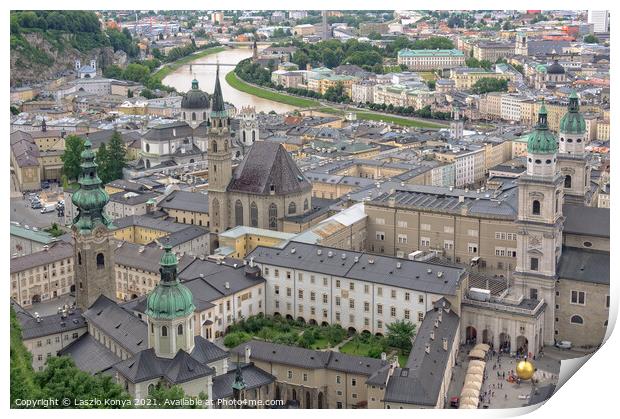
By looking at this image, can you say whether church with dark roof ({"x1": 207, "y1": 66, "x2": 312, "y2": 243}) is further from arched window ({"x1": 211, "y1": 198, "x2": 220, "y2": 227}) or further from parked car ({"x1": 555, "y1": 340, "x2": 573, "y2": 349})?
parked car ({"x1": 555, "y1": 340, "x2": 573, "y2": 349})

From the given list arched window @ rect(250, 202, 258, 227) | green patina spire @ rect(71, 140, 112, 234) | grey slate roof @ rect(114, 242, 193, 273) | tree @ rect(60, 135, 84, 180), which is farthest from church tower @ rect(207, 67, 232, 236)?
tree @ rect(60, 135, 84, 180)

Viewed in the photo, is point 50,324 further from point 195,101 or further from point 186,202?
point 195,101

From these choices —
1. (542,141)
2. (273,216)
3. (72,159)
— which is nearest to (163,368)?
(542,141)

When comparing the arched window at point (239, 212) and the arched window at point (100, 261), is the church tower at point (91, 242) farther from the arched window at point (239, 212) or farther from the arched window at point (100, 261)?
the arched window at point (239, 212)

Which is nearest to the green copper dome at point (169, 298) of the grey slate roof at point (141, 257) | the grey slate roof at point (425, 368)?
the grey slate roof at point (425, 368)

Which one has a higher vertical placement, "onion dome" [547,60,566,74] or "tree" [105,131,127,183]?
"onion dome" [547,60,566,74]
